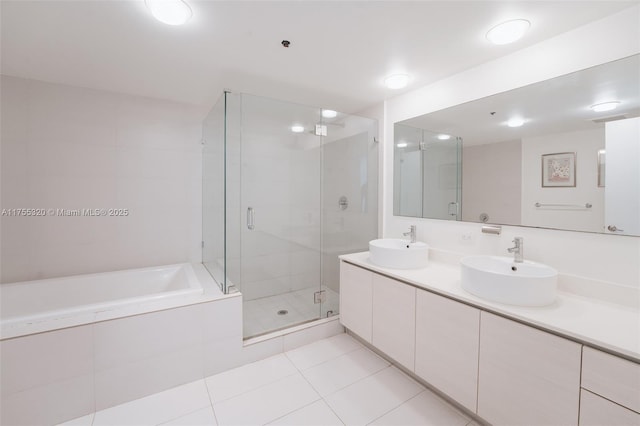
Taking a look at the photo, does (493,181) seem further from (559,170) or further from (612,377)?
(612,377)

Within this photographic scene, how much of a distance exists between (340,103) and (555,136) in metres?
1.75

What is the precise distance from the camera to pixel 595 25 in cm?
135

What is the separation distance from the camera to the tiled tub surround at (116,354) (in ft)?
4.54

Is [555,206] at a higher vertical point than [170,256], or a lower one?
higher

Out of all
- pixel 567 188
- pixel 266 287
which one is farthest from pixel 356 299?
pixel 567 188

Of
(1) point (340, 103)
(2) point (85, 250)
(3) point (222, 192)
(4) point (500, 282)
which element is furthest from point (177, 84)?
(4) point (500, 282)

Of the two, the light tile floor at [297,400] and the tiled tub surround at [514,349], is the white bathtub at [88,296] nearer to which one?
the light tile floor at [297,400]

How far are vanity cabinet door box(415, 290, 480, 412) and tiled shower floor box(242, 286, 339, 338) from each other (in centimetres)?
104

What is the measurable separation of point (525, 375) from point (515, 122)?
4.74ft

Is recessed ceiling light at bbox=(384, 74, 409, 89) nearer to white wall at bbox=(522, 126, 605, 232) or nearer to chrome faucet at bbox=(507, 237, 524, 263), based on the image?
white wall at bbox=(522, 126, 605, 232)

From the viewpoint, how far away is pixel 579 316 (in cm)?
116

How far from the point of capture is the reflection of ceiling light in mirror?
1.65 meters

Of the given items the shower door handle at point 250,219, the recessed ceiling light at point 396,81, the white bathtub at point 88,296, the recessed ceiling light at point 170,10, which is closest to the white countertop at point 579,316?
the shower door handle at point 250,219

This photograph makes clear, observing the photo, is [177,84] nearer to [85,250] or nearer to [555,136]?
[85,250]
